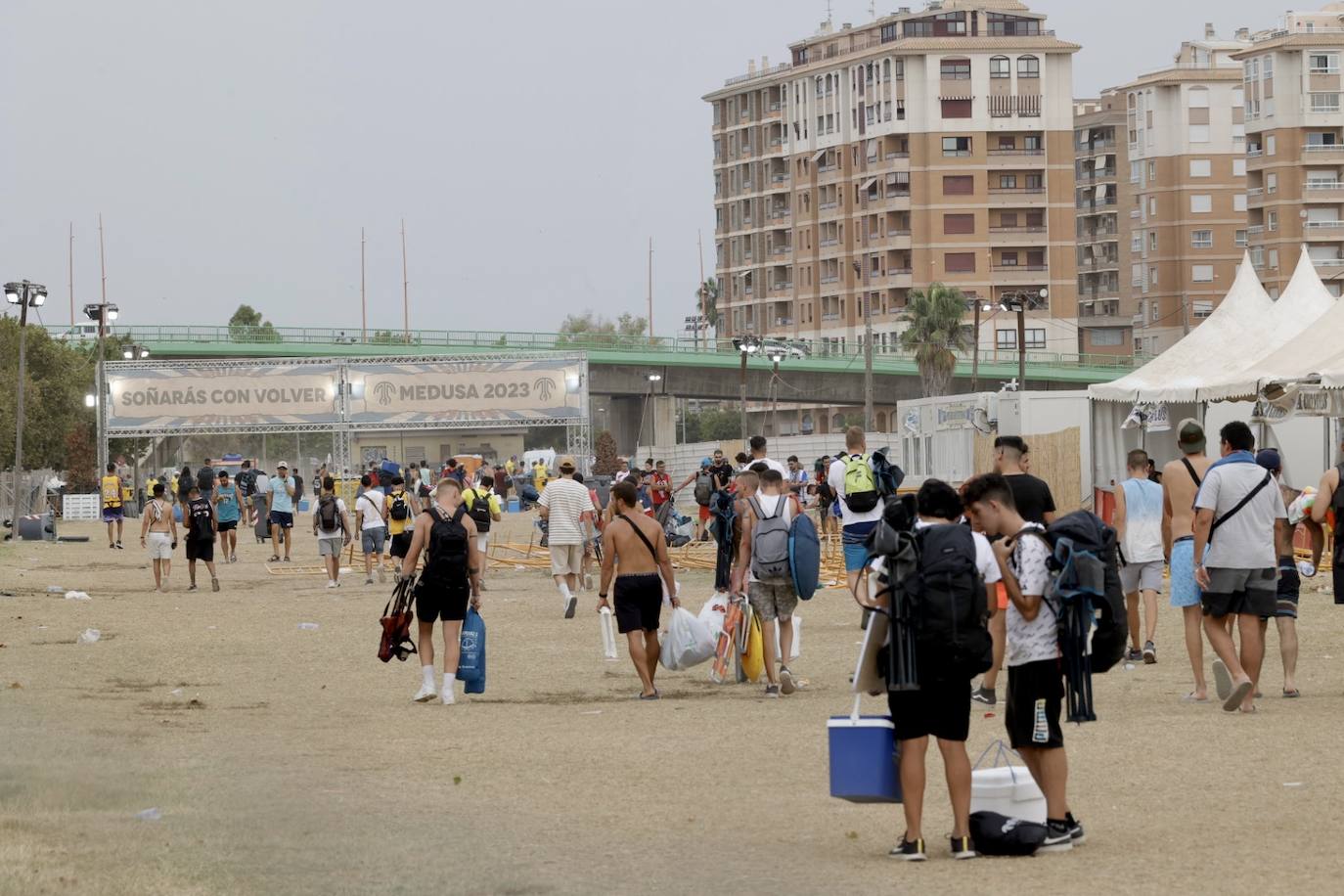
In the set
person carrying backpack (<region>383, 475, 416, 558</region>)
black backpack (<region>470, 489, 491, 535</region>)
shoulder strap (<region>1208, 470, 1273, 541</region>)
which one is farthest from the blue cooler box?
person carrying backpack (<region>383, 475, 416, 558</region>)

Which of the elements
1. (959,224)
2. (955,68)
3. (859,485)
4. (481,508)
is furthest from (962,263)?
(859,485)

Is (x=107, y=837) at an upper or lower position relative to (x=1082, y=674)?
lower

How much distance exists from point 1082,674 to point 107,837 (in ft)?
13.7

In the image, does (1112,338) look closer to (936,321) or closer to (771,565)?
(936,321)

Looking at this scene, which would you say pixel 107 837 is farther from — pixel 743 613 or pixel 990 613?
pixel 743 613

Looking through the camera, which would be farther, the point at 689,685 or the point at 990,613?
the point at 689,685

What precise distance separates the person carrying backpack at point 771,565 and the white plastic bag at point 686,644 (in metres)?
0.42

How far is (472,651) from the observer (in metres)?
14.3

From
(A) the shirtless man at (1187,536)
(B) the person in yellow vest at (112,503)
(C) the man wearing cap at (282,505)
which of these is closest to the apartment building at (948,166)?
(B) the person in yellow vest at (112,503)

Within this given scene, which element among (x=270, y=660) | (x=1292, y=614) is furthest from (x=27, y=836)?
(x=270, y=660)

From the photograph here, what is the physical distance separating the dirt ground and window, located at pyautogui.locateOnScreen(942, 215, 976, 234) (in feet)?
340

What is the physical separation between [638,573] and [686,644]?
2.19 feet

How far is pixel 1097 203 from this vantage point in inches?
5354

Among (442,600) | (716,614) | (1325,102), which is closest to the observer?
(442,600)
